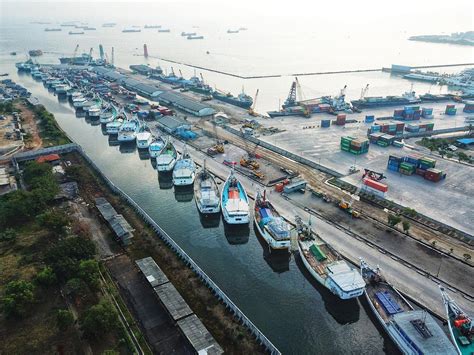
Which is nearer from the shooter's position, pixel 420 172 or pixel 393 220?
pixel 393 220

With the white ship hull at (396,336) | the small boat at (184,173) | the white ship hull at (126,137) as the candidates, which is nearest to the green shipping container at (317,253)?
the white ship hull at (396,336)

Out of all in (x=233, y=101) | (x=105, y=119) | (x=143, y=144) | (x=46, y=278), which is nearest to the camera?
(x=46, y=278)

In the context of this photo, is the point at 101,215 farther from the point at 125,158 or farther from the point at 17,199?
the point at 125,158

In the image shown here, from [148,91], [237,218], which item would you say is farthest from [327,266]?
[148,91]

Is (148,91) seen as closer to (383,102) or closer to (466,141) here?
(383,102)

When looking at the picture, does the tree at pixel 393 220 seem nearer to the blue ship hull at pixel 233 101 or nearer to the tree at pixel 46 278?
the tree at pixel 46 278

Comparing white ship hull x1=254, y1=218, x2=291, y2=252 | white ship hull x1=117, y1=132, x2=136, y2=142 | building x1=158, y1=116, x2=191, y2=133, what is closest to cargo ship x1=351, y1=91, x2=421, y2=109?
building x1=158, y1=116, x2=191, y2=133

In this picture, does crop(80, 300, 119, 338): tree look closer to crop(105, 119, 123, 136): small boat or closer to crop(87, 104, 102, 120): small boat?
crop(105, 119, 123, 136): small boat
